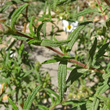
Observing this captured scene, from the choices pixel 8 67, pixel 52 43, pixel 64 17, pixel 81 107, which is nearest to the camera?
pixel 52 43

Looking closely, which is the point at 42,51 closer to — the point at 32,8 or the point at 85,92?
the point at 32,8

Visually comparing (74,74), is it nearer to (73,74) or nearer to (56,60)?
(73,74)

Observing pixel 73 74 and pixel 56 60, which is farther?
pixel 73 74

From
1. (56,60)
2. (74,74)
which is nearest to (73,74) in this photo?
(74,74)

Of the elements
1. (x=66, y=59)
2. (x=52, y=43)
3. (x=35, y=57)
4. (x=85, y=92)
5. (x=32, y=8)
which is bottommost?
(x=85, y=92)

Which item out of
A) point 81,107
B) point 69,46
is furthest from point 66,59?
point 81,107

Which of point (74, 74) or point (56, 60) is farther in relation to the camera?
point (74, 74)

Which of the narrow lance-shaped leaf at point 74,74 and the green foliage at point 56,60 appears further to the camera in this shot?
the narrow lance-shaped leaf at point 74,74

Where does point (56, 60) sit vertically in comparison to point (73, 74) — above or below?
above

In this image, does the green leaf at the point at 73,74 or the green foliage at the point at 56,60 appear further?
the green leaf at the point at 73,74

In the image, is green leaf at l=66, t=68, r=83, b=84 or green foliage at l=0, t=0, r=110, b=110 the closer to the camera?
green foliage at l=0, t=0, r=110, b=110

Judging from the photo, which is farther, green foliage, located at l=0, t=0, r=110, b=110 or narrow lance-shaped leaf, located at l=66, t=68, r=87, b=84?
narrow lance-shaped leaf, located at l=66, t=68, r=87, b=84
